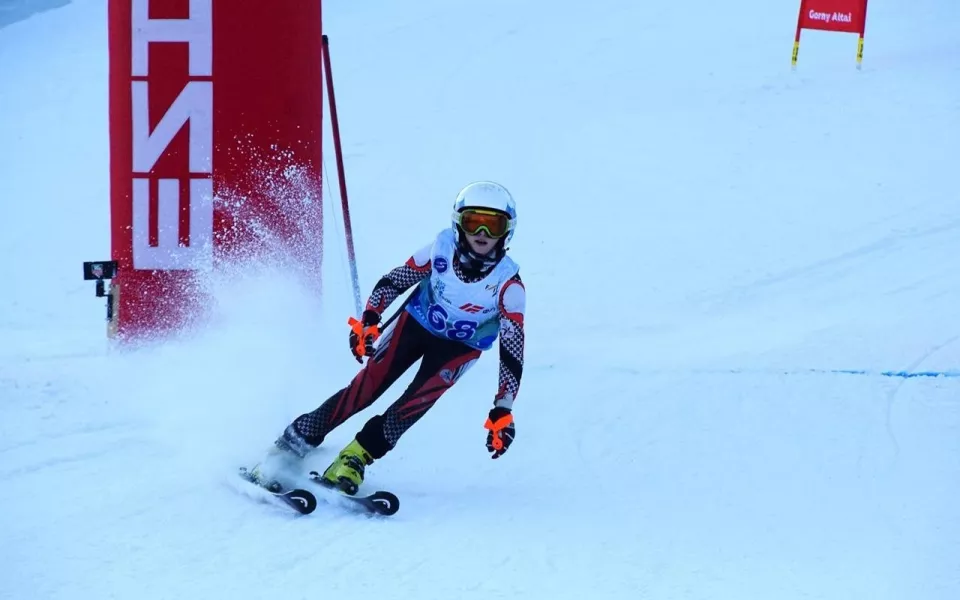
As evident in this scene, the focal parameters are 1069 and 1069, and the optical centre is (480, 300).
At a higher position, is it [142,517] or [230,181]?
[230,181]

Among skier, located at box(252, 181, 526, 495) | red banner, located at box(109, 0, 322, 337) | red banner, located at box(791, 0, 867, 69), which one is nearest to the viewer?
skier, located at box(252, 181, 526, 495)

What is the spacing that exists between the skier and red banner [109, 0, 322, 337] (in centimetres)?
176

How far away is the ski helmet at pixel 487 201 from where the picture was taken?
404 cm

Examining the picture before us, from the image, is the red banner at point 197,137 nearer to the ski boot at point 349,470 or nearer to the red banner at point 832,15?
the ski boot at point 349,470

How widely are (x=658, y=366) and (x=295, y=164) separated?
7.61 ft

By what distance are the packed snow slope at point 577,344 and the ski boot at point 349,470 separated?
0.12m

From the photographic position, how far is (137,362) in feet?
18.2

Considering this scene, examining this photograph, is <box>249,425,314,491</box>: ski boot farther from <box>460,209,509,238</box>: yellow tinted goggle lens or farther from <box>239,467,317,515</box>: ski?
<box>460,209,509,238</box>: yellow tinted goggle lens

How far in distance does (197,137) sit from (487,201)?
2.30 m

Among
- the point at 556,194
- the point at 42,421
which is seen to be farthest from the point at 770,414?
the point at 556,194

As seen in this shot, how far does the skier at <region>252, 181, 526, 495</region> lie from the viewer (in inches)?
159

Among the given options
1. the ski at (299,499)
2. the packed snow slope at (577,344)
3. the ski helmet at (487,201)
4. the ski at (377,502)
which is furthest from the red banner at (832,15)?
the ski at (299,499)

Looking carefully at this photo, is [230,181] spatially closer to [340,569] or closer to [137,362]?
[137,362]

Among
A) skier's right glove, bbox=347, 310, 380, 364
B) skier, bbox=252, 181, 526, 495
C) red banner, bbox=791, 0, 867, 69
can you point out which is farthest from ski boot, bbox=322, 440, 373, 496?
red banner, bbox=791, 0, 867, 69
